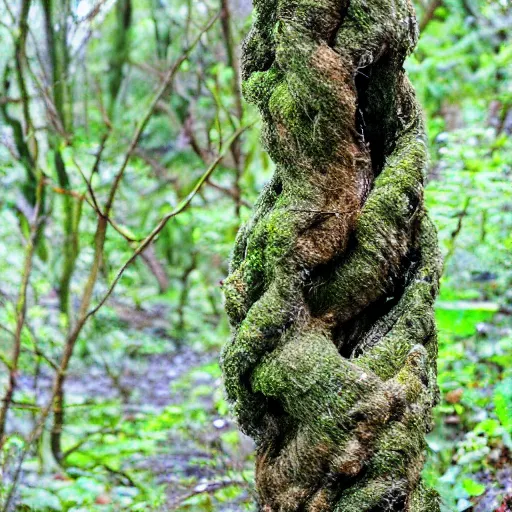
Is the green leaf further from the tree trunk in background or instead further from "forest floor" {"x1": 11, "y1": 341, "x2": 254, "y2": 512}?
"forest floor" {"x1": 11, "y1": 341, "x2": 254, "y2": 512}

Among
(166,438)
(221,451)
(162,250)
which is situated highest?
(162,250)

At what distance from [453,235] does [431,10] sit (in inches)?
161

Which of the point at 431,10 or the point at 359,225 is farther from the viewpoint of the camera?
the point at 431,10

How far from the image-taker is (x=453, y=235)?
407cm

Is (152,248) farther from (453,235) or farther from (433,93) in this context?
(453,235)

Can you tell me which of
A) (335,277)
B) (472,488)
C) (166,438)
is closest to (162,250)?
(166,438)

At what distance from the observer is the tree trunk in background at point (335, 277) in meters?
1.78

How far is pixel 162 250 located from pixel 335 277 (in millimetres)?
8555

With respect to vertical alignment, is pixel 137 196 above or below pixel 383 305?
above

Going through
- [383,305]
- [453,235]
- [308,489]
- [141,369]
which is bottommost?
[308,489]

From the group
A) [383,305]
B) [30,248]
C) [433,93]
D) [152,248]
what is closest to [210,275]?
[152,248]

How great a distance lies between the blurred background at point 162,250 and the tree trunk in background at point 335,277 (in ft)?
2.57

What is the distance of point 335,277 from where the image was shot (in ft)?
6.50

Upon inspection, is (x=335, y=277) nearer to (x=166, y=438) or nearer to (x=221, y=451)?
(x=221, y=451)
